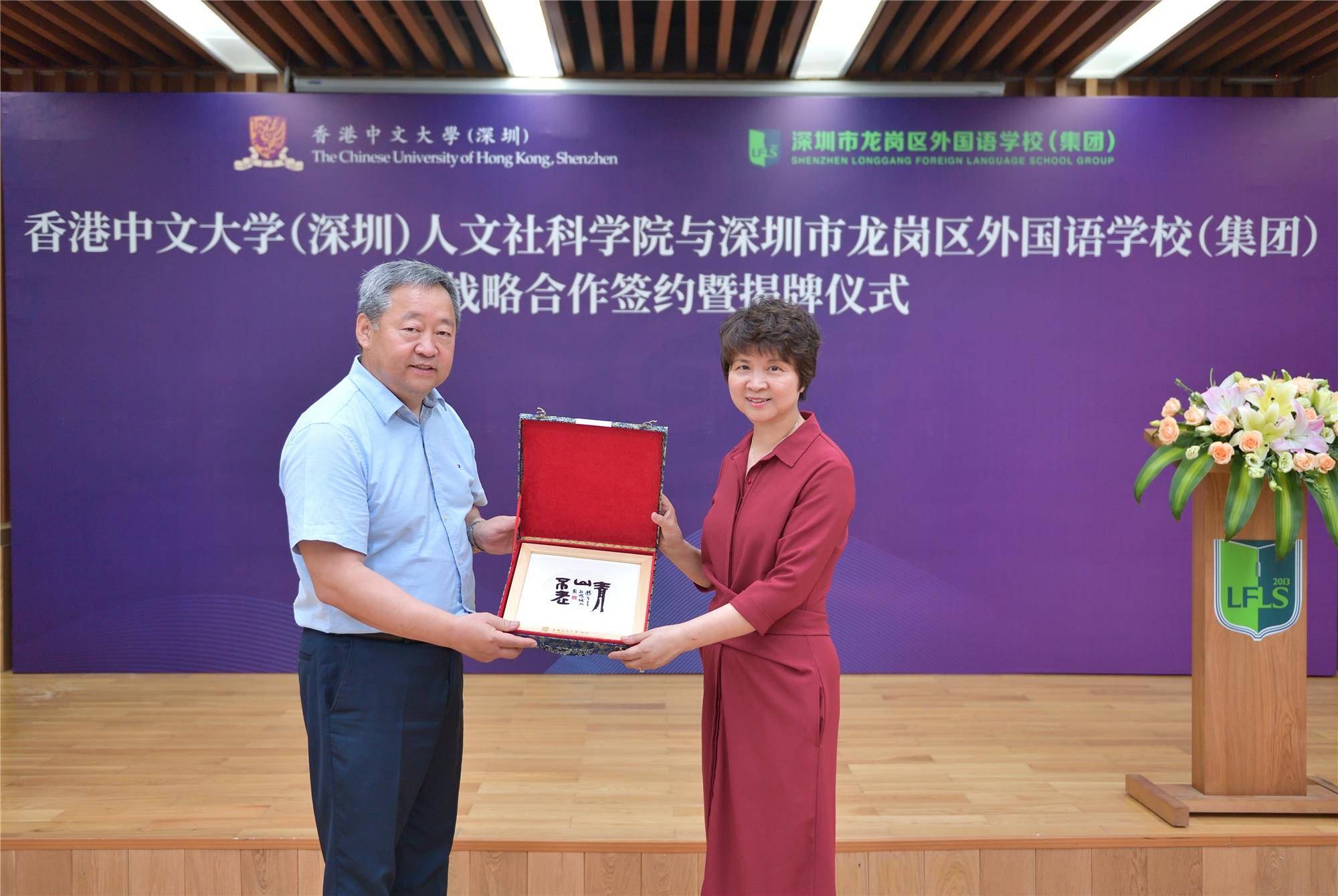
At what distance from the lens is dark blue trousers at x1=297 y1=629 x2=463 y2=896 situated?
196 centimetres

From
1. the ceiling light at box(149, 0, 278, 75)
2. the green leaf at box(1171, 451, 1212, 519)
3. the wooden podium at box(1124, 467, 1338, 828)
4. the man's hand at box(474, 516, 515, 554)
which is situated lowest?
the wooden podium at box(1124, 467, 1338, 828)

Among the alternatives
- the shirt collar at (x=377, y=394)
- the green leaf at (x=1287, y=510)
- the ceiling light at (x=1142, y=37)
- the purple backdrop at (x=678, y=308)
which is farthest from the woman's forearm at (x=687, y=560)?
the ceiling light at (x=1142, y=37)

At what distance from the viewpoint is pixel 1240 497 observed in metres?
2.95

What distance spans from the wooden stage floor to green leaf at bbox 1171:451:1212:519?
976mm

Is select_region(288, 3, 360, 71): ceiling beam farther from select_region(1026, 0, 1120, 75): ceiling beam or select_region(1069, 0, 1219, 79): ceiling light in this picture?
select_region(1069, 0, 1219, 79): ceiling light

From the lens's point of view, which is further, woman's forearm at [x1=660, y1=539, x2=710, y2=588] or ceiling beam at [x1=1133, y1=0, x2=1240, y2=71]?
ceiling beam at [x1=1133, y1=0, x2=1240, y2=71]

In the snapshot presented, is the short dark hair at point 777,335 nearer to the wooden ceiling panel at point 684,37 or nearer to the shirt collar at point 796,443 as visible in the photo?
the shirt collar at point 796,443

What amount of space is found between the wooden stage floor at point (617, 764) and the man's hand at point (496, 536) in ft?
3.37

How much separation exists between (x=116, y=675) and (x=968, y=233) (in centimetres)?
449

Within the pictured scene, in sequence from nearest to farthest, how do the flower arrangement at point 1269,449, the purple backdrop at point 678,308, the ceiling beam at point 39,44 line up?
the flower arrangement at point 1269,449
the ceiling beam at point 39,44
the purple backdrop at point 678,308

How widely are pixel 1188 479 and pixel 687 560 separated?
1675 millimetres

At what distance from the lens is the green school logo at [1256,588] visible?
3057 mm

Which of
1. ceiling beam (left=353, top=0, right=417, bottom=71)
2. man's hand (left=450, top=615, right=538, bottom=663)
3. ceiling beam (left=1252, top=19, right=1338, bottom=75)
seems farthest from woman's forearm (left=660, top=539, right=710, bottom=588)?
ceiling beam (left=1252, top=19, right=1338, bottom=75)

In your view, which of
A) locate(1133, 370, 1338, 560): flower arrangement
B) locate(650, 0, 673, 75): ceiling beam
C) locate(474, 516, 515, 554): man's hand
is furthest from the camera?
locate(650, 0, 673, 75): ceiling beam
